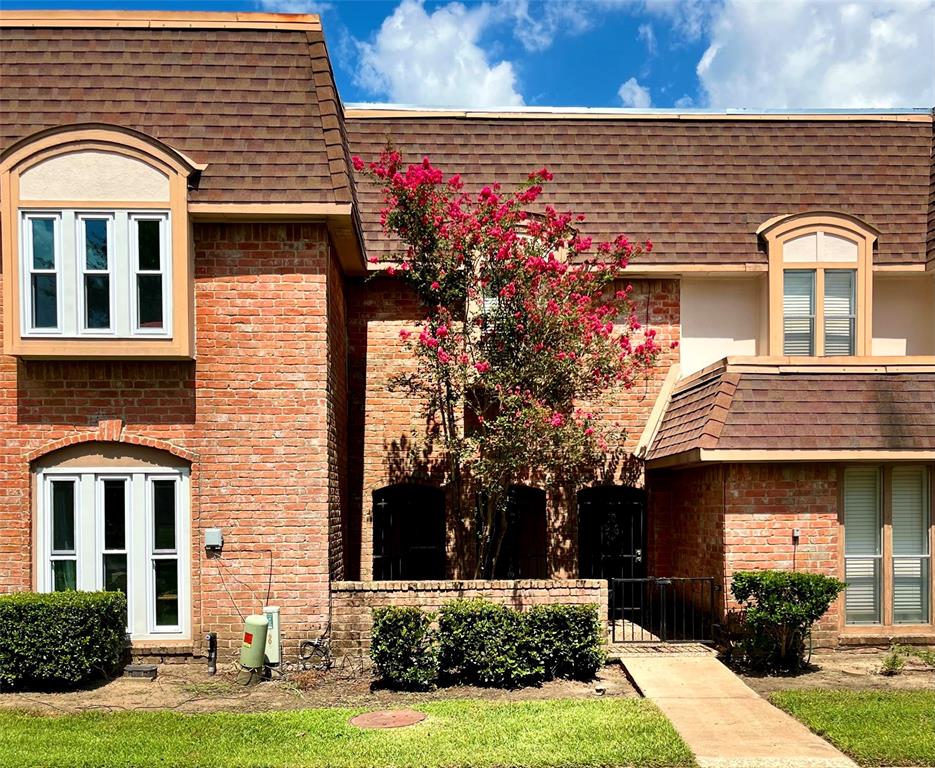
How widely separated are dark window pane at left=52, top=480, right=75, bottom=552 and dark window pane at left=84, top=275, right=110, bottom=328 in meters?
2.08

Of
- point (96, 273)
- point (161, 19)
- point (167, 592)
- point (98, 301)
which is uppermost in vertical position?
point (161, 19)

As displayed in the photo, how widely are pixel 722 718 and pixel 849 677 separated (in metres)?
2.66

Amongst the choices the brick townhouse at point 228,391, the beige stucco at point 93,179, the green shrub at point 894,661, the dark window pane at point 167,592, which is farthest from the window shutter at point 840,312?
the dark window pane at point 167,592

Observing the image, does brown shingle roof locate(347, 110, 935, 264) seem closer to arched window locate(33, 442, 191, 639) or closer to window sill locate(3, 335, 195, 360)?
window sill locate(3, 335, 195, 360)

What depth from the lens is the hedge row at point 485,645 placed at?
10.4 meters

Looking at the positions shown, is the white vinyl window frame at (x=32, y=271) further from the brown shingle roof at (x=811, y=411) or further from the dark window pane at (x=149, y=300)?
the brown shingle roof at (x=811, y=411)

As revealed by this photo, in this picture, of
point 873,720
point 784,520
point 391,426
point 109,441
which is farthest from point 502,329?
point 873,720

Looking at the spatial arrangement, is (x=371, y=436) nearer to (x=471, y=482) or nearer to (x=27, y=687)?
(x=471, y=482)

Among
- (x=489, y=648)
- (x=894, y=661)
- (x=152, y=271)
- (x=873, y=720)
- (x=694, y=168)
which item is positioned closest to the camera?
(x=873, y=720)

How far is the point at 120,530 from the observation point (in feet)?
38.0

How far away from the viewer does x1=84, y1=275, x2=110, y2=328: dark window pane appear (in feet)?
36.8

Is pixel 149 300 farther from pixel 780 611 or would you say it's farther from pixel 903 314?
pixel 903 314

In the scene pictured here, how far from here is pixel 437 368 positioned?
12.7 m

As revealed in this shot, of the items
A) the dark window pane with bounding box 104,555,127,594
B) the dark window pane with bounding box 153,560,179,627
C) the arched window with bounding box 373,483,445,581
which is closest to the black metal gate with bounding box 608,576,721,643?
the arched window with bounding box 373,483,445,581
